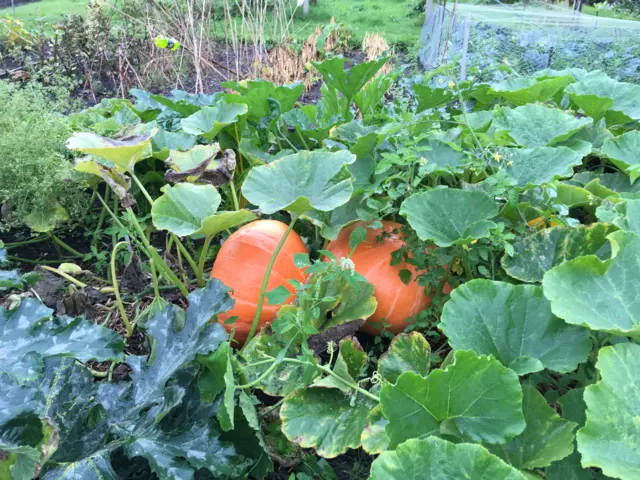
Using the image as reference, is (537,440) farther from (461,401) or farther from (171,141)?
(171,141)

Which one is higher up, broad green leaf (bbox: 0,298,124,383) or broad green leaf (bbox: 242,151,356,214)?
broad green leaf (bbox: 242,151,356,214)

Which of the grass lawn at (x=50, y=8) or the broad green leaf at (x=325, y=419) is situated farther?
the grass lawn at (x=50, y=8)

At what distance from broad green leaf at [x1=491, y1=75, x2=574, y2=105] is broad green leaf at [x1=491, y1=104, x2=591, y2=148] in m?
0.22

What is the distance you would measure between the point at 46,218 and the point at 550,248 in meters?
1.65

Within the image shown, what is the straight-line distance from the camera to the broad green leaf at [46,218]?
186 centimetres

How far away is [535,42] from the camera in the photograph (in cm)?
Answer: 550

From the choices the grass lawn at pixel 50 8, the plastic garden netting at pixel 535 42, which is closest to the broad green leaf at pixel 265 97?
the plastic garden netting at pixel 535 42

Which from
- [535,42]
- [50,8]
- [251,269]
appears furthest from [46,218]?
[50,8]

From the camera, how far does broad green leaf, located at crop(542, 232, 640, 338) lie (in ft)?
3.19

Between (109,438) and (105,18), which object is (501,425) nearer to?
(109,438)

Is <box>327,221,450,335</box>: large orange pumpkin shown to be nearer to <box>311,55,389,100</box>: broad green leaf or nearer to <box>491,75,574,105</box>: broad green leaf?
<box>311,55,389,100</box>: broad green leaf

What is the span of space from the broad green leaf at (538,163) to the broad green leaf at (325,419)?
0.72 m

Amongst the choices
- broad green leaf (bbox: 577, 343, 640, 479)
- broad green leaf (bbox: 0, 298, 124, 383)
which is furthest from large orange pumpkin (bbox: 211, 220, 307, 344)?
broad green leaf (bbox: 577, 343, 640, 479)

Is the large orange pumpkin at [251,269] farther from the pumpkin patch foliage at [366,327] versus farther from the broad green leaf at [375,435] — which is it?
the broad green leaf at [375,435]
